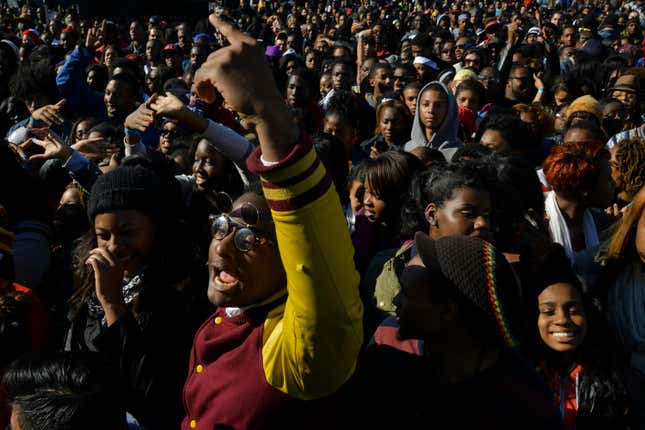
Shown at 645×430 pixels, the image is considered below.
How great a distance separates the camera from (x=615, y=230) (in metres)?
3.14

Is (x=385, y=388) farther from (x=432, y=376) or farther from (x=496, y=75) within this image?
(x=496, y=75)

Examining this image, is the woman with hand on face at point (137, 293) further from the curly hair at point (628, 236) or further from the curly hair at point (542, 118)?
the curly hair at point (542, 118)

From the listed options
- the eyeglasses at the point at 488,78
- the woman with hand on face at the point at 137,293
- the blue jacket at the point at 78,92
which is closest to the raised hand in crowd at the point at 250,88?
the woman with hand on face at the point at 137,293

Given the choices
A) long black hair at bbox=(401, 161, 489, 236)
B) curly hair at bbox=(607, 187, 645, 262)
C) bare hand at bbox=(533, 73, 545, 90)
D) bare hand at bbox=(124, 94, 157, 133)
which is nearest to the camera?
curly hair at bbox=(607, 187, 645, 262)

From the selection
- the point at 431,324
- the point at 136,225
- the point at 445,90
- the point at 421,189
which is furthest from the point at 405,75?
the point at 431,324

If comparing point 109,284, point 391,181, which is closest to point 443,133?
point 391,181

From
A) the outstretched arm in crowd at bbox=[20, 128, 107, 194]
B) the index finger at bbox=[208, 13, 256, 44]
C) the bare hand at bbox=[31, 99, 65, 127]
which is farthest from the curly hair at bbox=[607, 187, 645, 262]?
the bare hand at bbox=[31, 99, 65, 127]

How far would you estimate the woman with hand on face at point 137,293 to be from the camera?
7.46ft

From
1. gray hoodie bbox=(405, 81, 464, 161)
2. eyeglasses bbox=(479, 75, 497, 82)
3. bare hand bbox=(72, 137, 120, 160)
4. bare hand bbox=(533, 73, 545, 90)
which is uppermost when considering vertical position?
gray hoodie bbox=(405, 81, 464, 161)

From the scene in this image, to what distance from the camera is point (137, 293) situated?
2.49 m

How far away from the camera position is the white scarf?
12.4 feet

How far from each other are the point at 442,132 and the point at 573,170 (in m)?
1.79

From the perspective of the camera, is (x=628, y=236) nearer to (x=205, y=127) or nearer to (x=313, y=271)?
(x=205, y=127)

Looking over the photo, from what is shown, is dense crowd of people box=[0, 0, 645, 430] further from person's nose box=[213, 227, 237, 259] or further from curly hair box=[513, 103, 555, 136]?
curly hair box=[513, 103, 555, 136]
